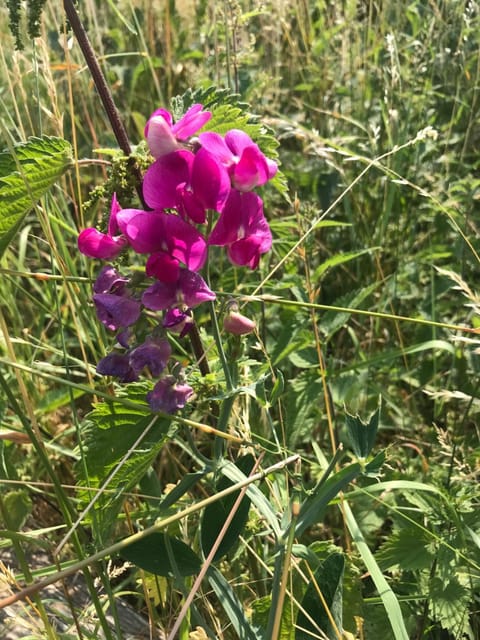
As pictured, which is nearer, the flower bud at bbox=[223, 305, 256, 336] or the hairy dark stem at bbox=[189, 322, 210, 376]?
the flower bud at bbox=[223, 305, 256, 336]

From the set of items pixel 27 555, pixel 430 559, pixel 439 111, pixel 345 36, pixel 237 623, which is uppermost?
pixel 345 36

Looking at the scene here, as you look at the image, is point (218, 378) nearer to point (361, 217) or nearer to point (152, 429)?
point (152, 429)

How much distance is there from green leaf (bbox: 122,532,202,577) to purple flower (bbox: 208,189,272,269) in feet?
1.46

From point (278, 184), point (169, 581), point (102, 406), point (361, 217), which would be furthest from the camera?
point (361, 217)

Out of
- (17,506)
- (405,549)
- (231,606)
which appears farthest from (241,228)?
(17,506)

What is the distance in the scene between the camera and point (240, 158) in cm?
95

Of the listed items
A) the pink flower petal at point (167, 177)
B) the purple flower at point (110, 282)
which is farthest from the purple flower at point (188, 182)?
the purple flower at point (110, 282)

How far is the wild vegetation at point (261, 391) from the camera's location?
1.04 meters

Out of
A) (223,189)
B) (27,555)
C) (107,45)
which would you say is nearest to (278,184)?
(223,189)

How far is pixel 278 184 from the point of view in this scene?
1223 millimetres

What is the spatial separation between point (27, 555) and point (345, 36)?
2.04 m

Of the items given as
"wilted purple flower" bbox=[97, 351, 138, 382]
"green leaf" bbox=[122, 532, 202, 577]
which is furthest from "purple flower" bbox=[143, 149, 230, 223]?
"green leaf" bbox=[122, 532, 202, 577]

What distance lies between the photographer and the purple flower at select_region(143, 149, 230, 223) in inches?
36.2

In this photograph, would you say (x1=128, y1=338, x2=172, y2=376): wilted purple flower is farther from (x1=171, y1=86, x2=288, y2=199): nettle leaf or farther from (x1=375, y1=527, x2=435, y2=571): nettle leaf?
(x1=375, y1=527, x2=435, y2=571): nettle leaf
